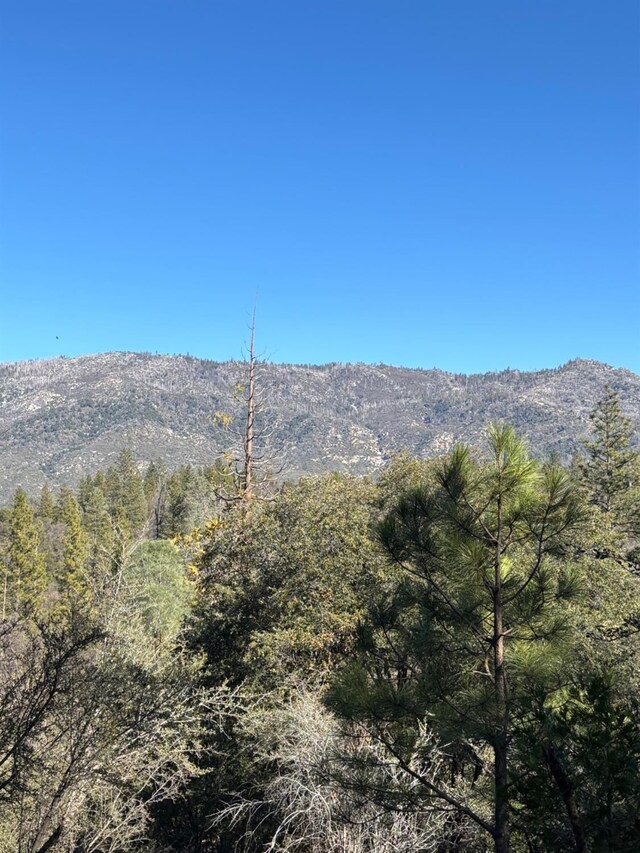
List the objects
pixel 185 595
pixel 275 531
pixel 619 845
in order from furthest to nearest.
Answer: pixel 185 595 → pixel 275 531 → pixel 619 845

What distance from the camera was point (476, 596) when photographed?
5.55m

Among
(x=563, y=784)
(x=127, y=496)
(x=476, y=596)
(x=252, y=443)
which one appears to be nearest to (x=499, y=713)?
(x=476, y=596)

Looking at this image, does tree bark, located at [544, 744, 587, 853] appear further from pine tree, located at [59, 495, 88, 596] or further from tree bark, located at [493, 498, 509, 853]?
pine tree, located at [59, 495, 88, 596]

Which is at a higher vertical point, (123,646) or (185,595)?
(123,646)

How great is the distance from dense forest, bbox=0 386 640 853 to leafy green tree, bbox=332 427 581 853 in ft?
0.07

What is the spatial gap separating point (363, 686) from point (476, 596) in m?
1.31

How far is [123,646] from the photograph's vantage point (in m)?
12.0

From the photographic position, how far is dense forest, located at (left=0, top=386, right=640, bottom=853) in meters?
4.68

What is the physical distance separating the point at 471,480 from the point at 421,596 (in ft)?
4.13

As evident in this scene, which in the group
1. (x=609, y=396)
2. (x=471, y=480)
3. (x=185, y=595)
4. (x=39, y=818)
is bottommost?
(x=185, y=595)

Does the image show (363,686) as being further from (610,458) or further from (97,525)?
(97,525)

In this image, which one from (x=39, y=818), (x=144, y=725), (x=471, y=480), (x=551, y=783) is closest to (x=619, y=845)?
(x=551, y=783)

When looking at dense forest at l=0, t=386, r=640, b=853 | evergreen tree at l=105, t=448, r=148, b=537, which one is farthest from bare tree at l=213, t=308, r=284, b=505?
evergreen tree at l=105, t=448, r=148, b=537

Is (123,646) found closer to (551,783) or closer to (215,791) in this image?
(215,791)
